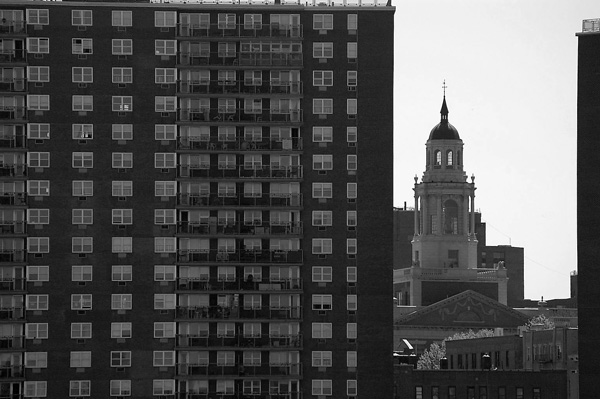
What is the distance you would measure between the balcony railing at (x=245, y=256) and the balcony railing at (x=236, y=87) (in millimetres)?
13979

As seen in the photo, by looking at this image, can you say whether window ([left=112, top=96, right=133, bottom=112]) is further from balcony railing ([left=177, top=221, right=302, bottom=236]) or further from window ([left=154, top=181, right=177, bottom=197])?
balcony railing ([left=177, top=221, right=302, bottom=236])

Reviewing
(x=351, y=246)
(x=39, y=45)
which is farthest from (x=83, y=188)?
(x=351, y=246)

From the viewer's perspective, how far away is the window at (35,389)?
636 ft

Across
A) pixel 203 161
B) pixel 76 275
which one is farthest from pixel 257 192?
pixel 76 275

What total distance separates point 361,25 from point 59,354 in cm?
3887

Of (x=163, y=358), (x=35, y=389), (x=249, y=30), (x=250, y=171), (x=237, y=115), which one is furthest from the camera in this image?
(x=237, y=115)

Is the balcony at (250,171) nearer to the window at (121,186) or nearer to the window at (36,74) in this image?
the window at (121,186)

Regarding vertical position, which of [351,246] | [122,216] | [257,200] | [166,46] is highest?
[166,46]

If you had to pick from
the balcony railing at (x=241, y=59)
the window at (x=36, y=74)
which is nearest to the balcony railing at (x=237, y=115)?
the balcony railing at (x=241, y=59)

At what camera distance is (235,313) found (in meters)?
198

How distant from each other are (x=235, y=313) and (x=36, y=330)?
56.9 feet

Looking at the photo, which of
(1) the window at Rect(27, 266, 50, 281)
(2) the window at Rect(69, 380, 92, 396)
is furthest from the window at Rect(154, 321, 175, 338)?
(1) the window at Rect(27, 266, 50, 281)

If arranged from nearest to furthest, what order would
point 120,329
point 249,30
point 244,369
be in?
1. point 120,329
2. point 244,369
3. point 249,30

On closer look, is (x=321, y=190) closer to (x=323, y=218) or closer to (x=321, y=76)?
(x=323, y=218)
